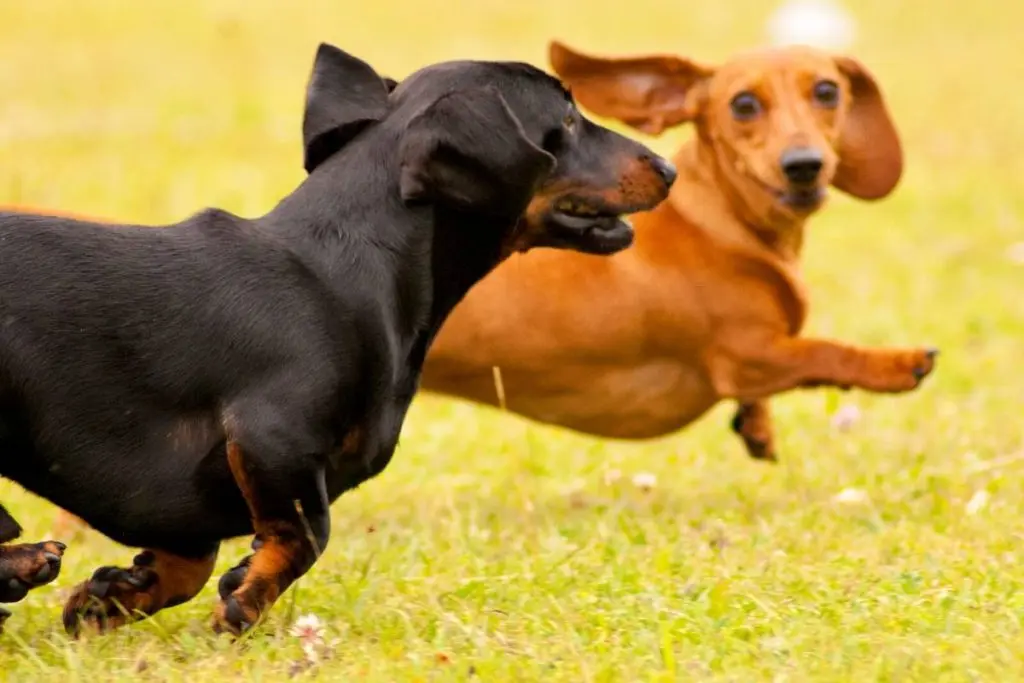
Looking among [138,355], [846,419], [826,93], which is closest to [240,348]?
[138,355]

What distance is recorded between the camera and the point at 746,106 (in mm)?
4832

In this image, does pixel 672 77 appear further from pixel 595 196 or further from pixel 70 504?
pixel 70 504

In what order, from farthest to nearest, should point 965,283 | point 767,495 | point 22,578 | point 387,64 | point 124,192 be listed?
1. point 387,64
2. point 124,192
3. point 965,283
4. point 767,495
5. point 22,578

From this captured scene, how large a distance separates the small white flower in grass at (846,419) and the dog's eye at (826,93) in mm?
1025

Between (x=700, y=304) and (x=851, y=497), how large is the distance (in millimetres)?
661

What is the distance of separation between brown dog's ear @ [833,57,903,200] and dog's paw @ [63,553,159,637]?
2.62m

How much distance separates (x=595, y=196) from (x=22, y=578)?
1.26 meters

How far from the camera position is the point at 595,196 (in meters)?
3.45

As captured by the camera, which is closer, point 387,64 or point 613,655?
point 613,655

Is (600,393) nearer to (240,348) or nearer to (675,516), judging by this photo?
(675,516)

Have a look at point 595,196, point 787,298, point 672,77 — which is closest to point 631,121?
point 672,77

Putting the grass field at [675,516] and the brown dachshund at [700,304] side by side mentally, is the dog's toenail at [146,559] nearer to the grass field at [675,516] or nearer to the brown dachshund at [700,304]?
the grass field at [675,516]

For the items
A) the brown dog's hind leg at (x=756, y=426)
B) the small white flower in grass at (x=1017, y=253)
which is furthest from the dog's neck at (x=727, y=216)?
the small white flower in grass at (x=1017, y=253)

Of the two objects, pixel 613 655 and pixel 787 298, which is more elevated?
pixel 787 298
